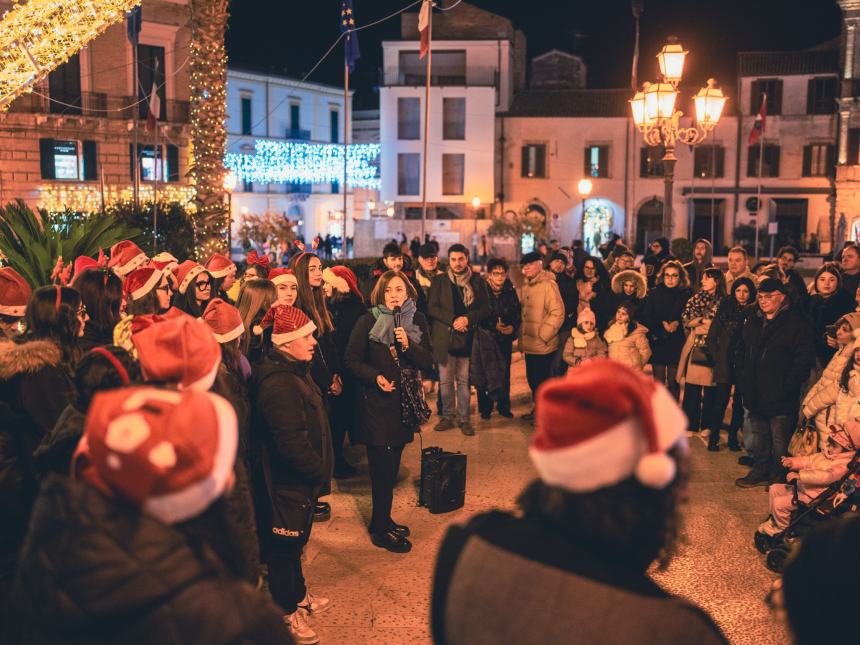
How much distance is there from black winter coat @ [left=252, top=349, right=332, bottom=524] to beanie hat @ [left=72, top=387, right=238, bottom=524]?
227cm

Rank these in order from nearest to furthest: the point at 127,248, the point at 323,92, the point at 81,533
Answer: the point at 81,533, the point at 127,248, the point at 323,92

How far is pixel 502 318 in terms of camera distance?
9766 mm

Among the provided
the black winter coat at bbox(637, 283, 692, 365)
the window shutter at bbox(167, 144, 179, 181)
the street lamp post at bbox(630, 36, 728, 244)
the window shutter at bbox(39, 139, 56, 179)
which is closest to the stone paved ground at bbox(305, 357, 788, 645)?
the black winter coat at bbox(637, 283, 692, 365)

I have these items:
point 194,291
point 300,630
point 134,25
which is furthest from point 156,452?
point 134,25

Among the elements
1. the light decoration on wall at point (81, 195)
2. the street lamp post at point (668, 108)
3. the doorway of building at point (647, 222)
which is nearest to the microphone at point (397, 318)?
the street lamp post at point (668, 108)

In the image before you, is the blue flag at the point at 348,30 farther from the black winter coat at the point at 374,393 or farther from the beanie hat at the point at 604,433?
the beanie hat at the point at 604,433

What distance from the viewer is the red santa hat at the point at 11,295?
5.08 meters

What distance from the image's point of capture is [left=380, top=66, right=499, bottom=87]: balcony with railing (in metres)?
46.0

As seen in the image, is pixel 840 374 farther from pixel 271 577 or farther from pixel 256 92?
pixel 256 92

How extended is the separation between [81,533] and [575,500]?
1.11m

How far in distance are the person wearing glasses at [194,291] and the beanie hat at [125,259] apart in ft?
1.67

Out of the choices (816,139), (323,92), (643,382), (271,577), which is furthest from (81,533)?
(323,92)

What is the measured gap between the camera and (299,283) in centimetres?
712

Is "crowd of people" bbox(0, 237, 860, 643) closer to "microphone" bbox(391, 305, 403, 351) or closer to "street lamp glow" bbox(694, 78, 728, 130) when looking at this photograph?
"microphone" bbox(391, 305, 403, 351)
